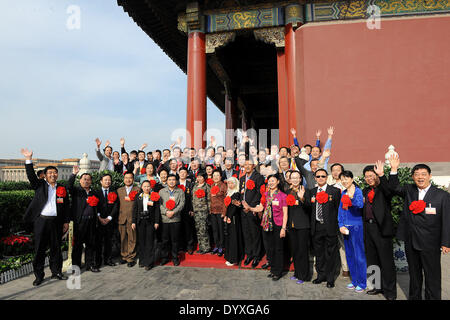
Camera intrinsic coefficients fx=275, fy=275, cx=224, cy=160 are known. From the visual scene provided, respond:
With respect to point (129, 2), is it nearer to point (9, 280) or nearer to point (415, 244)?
point (9, 280)

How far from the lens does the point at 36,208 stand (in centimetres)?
457

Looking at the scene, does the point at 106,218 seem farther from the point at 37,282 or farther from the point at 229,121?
the point at 229,121

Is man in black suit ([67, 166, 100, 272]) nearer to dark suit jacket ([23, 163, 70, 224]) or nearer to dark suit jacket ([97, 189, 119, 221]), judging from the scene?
dark suit jacket ([97, 189, 119, 221])

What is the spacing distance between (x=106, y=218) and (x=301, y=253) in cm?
368

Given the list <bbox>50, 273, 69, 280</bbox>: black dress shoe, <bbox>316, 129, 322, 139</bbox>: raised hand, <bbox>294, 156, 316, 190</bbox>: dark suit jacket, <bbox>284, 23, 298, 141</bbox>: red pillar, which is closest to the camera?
<bbox>50, 273, 69, 280</bbox>: black dress shoe

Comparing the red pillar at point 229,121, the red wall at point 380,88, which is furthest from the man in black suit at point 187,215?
the red pillar at point 229,121

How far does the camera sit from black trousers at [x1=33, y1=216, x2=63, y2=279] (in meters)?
4.52

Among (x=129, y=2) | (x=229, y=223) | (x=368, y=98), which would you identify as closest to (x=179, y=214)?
(x=229, y=223)

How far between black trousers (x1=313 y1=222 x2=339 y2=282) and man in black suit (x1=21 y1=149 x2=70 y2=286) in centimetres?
426

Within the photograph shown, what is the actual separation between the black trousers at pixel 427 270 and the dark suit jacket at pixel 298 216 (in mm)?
1406

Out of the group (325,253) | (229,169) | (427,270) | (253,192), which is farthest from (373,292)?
(229,169)

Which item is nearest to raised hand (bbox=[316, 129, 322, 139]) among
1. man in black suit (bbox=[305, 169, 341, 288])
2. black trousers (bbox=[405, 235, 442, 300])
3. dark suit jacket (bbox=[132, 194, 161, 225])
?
man in black suit (bbox=[305, 169, 341, 288])

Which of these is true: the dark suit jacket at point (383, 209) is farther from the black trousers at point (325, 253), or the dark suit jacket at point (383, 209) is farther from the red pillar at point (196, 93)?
the red pillar at point (196, 93)

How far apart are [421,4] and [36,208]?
1029 centimetres
